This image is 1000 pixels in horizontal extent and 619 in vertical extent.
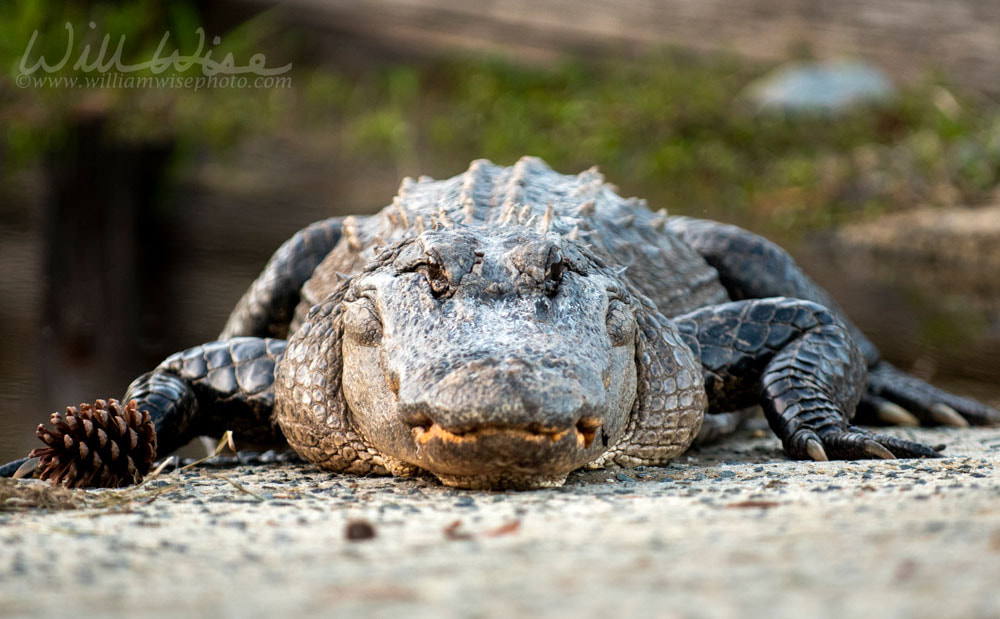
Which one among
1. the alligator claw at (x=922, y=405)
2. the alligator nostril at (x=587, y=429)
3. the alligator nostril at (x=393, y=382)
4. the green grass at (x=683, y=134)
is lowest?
the alligator claw at (x=922, y=405)

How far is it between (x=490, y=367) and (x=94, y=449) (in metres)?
1.33

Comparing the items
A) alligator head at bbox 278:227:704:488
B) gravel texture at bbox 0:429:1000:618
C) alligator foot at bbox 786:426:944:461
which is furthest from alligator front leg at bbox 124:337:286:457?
alligator foot at bbox 786:426:944:461

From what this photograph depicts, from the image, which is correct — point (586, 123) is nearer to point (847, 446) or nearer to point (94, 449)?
point (847, 446)

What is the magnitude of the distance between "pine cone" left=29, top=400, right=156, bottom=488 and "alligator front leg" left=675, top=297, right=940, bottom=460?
1.89m

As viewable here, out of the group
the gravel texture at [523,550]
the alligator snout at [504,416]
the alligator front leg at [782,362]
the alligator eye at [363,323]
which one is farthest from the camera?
the alligator front leg at [782,362]

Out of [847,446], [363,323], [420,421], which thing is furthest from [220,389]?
[847,446]

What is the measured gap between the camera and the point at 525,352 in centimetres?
285

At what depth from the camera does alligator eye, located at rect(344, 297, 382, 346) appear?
334cm

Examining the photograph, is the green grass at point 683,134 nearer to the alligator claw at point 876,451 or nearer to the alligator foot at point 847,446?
the alligator foot at point 847,446

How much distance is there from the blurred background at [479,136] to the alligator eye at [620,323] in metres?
2.78

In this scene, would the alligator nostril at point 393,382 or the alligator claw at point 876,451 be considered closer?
the alligator nostril at point 393,382

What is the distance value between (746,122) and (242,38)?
260 inches

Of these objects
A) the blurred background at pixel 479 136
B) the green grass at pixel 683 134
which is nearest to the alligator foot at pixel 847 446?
the blurred background at pixel 479 136

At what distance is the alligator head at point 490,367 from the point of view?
2.79 m
